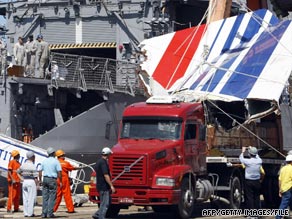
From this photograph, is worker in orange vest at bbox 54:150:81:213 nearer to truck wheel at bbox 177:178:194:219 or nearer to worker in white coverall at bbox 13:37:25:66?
truck wheel at bbox 177:178:194:219

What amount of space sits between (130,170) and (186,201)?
1.55 meters

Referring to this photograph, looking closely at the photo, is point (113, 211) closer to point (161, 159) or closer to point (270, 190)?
point (161, 159)

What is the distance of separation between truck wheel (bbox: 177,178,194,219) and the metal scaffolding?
9.68 metres

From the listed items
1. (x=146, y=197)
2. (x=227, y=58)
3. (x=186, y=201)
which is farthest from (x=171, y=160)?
(x=227, y=58)

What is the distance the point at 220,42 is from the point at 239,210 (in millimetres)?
7146

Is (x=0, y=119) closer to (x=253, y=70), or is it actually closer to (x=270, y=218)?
(x=253, y=70)

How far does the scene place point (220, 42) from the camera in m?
26.2

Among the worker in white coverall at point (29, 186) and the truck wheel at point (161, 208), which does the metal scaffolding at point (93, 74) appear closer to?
the worker in white coverall at point (29, 186)

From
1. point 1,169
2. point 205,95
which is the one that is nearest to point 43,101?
point 1,169

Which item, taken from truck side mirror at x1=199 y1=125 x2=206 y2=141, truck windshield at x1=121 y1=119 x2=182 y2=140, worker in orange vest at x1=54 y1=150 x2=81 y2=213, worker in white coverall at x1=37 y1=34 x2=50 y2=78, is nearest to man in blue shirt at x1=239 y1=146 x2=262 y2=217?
truck side mirror at x1=199 y1=125 x2=206 y2=141

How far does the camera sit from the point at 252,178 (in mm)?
18891

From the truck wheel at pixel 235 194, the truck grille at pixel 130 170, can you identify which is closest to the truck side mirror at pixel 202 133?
the truck wheel at pixel 235 194

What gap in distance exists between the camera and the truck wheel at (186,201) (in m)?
18.5

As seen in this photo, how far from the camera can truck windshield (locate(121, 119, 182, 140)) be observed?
767 inches
